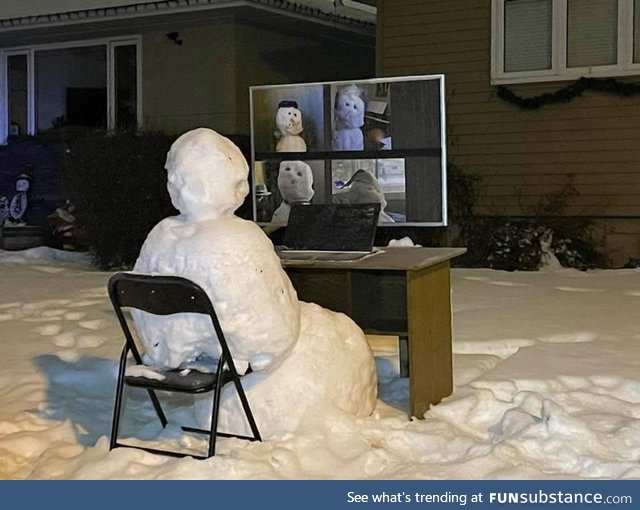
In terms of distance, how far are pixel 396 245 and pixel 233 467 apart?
2049mm

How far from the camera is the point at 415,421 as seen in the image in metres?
3.89

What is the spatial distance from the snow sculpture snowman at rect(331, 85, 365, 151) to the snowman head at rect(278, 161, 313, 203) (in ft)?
1.13

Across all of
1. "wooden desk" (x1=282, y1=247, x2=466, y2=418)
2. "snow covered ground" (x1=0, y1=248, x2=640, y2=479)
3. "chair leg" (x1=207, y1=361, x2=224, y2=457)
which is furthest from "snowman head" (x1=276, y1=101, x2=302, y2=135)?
"chair leg" (x1=207, y1=361, x2=224, y2=457)

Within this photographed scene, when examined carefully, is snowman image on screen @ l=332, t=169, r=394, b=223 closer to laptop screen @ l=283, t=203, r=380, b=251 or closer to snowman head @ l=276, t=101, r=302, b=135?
snowman head @ l=276, t=101, r=302, b=135

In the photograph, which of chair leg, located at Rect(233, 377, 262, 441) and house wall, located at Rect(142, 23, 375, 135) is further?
house wall, located at Rect(142, 23, 375, 135)

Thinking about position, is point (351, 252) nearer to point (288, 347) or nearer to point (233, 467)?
point (288, 347)

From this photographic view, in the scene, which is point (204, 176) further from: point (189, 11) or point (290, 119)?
point (189, 11)

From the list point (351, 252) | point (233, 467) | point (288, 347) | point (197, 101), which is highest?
point (197, 101)

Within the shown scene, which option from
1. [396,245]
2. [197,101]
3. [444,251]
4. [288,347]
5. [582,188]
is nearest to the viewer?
[288,347]

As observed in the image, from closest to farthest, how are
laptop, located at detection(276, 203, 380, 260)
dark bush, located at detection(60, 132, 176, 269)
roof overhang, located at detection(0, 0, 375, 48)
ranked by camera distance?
laptop, located at detection(276, 203, 380, 260) < dark bush, located at detection(60, 132, 176, 269) < roof overhang, located at detection(0, 0, 375, 48)

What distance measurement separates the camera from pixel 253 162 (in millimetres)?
8242

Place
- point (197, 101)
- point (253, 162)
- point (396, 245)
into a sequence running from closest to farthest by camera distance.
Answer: point (396, 245)
point (253, 162)
point (197, 101)

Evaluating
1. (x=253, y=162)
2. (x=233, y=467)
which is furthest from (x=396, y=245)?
(x=253, y=162)

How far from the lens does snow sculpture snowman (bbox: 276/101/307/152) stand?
26.8 feet
